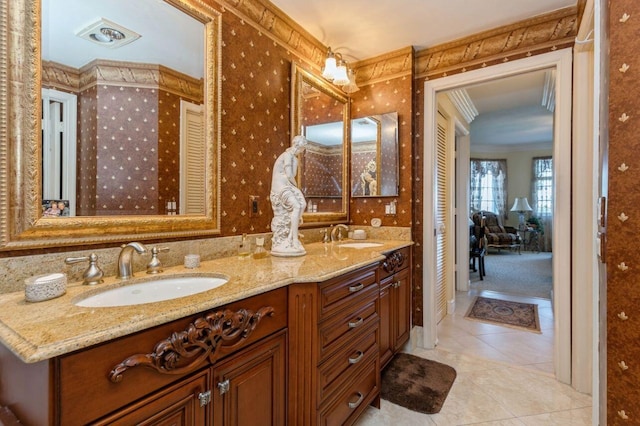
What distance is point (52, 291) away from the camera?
93 cm

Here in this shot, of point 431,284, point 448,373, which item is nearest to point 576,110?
point 431,284

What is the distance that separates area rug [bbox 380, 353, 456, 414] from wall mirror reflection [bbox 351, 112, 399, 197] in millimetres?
1363

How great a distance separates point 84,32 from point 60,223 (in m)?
0.75

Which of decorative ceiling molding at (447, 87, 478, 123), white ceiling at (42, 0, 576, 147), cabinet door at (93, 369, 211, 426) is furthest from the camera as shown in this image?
decorative ceiling molding at (447, 87, 478, 123)

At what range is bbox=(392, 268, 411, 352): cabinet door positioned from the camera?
7.17 feet

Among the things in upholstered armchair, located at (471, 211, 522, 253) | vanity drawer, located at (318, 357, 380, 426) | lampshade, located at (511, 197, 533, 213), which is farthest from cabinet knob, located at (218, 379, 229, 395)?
lampshade, located at (511, 197, 533, 213)

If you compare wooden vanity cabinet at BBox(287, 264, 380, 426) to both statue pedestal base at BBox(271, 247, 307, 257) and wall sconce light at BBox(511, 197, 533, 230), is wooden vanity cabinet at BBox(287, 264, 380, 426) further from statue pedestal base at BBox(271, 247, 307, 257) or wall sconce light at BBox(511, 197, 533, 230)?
wall sconce light at BBox(511, 197, 533, 230)

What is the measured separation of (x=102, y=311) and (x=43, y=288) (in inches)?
11.2

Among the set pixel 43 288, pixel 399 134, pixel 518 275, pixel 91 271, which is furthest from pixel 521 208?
pixel 43 288

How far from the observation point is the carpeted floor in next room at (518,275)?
4270 mm

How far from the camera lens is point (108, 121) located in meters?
1.24

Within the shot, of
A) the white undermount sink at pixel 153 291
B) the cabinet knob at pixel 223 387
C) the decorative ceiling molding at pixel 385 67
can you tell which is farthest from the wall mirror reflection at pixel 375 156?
the cabinet knob at pixel 223 387

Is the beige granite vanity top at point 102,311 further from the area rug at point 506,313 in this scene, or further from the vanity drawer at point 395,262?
the area rug at point 506,313

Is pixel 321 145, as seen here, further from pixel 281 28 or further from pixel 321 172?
pixel 281 28
